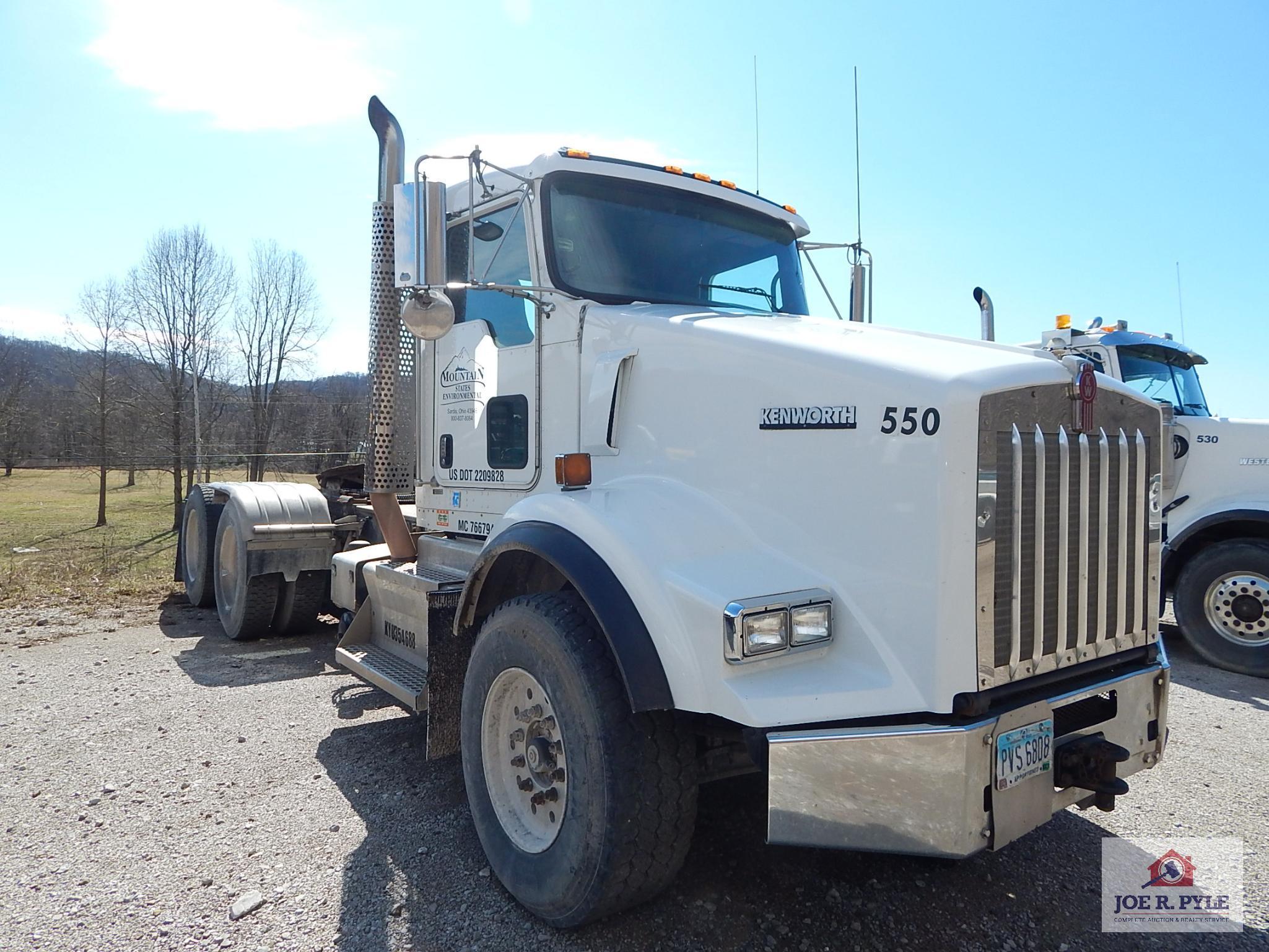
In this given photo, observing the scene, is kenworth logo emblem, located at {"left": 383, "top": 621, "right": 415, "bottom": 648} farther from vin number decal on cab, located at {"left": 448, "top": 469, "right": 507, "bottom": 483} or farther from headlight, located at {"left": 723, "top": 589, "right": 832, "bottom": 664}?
headlight, located at {"left": 723, "top": 589, "right": 832, "bottom": 664}

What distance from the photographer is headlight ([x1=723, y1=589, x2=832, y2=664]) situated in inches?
90.7

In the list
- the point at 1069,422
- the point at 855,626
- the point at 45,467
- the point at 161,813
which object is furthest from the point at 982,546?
the point at 45,467

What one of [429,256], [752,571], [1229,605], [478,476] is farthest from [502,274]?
[1229,605]

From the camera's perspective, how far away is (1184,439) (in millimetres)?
7062

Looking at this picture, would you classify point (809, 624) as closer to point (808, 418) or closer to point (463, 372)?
point (808, 418)

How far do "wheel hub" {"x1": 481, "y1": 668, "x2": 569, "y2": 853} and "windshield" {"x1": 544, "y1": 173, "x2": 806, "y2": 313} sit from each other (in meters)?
1.66

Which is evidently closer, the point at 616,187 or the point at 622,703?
the point at 622,703

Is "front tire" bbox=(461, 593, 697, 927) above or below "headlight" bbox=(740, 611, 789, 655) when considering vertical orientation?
below

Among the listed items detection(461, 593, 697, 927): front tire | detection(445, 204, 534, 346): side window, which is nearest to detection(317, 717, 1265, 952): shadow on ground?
detection(461, 593, 697, 927): front tire

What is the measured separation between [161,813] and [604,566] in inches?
99.3

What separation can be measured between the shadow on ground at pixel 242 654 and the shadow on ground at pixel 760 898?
2702 mm

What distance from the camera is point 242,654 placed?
21.9 feet

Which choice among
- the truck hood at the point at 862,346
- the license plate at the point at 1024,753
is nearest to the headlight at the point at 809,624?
the license plate at the point at 1024,753

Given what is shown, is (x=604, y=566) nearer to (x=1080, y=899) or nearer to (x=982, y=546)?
(x=982, y=546)
